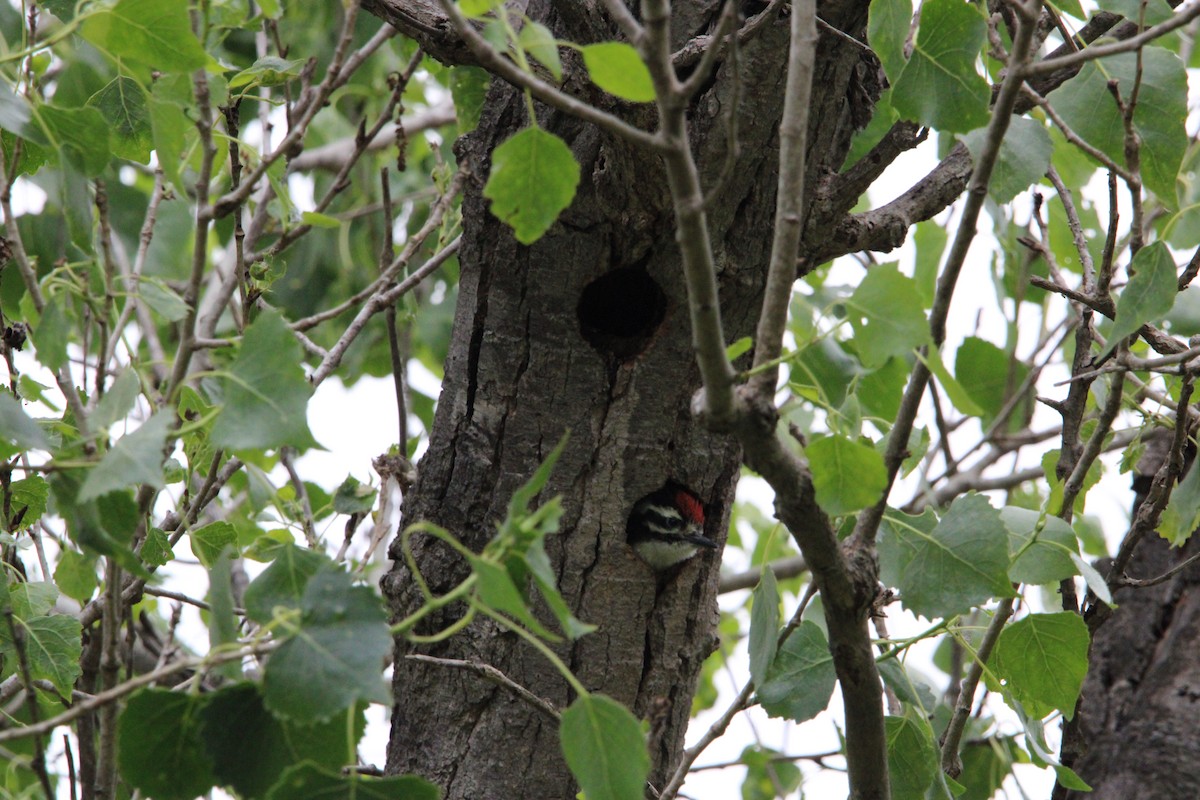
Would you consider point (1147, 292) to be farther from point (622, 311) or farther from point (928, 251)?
point (622, 311)

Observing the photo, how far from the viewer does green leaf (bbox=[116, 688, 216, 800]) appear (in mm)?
1766

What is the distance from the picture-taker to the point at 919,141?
2.91 m

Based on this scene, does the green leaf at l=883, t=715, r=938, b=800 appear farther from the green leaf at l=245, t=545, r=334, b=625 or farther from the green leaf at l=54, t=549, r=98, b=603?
the green leaf at l=54, t=549, r=98, b=603

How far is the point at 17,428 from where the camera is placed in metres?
1.92

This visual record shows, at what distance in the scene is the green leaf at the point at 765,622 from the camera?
240 cm

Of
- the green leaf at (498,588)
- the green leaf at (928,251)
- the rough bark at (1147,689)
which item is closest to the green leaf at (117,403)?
the green leaf at (498,588)

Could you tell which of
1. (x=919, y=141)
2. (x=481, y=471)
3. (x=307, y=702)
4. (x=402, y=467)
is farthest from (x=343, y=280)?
(x=307, y=702)

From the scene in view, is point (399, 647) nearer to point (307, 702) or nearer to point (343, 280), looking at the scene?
point (307, 702)

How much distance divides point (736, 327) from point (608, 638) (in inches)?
35.3

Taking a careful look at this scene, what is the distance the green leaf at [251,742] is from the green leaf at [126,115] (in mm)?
1406

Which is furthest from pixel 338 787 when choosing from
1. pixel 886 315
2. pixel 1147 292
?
pixel 1147 292

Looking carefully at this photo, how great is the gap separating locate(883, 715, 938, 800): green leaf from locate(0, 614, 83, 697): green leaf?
1.95 m

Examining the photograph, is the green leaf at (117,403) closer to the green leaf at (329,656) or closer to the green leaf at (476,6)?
the green leaf at (329,656)

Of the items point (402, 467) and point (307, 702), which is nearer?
point (307, 702)
